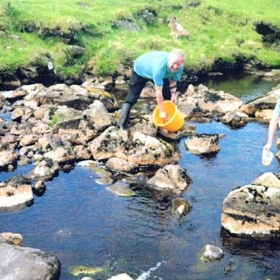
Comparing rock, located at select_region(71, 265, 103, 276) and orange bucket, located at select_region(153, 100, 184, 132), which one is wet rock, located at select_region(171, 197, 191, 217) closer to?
rock, located at select_region(71, 265, 103, 276)

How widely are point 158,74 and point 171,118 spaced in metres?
1.74

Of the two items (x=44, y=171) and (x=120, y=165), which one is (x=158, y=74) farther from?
(x=44, y=171)

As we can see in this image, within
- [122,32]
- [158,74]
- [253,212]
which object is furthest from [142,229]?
[122,32]

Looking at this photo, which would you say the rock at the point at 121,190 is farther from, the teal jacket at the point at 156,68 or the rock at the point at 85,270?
the rock at the point at 85,270

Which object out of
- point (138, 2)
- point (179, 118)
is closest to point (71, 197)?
point (179, 118)

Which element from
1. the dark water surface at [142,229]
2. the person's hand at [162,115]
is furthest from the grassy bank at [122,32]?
the dark water surface at [142,229]

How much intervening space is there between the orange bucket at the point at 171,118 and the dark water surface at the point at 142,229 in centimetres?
140

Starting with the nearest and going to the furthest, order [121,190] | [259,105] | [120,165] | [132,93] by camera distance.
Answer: [121,190], [120,165], [132,93], [259,105]

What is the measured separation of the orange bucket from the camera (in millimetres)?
16500

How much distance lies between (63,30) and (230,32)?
578 inches

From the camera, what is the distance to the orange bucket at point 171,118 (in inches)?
650

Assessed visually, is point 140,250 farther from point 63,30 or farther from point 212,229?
point 63,30

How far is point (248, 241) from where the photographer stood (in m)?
12.0

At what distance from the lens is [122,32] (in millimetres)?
34844
